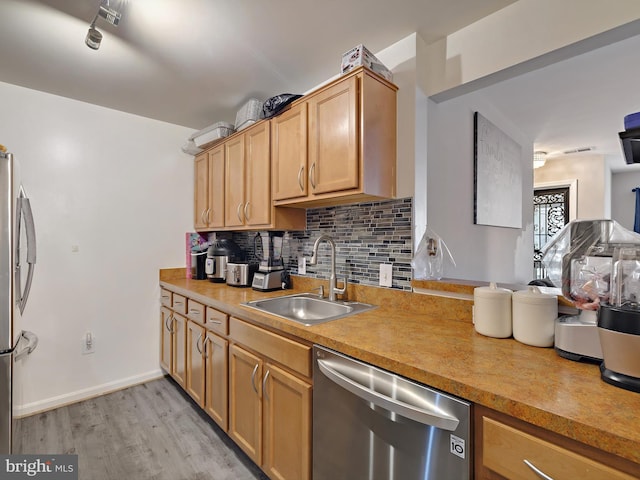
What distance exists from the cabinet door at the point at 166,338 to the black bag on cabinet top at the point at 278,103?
1809mm

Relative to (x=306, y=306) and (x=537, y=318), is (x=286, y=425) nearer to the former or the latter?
(x=306, y=306)

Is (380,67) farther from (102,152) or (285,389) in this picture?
(102,152)

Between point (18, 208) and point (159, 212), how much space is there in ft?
4.76

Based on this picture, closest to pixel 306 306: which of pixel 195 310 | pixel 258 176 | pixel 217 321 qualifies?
pixel 217 321

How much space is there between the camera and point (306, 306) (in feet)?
6.58

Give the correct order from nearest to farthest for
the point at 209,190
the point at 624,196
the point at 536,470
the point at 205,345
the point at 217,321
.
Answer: the point at 536,470 < the point at 217,321 < the point at 205,345 < the point at 209,190 < the point at 624,196

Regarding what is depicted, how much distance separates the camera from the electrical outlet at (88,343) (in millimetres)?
2432

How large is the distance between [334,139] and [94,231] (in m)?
2.14

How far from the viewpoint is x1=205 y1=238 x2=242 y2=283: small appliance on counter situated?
104 inches

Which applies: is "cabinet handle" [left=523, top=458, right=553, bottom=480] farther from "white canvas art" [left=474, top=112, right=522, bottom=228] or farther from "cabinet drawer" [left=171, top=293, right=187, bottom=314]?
"cabinet drawer" [left=171, top=293, right=187, bottom=314]

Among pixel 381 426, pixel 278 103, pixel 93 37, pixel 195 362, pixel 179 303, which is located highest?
pixel 93 37

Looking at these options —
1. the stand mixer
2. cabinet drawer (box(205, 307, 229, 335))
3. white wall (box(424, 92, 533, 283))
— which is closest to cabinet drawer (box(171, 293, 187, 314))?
cabinet drawer (box(205, 307, 229, 335))

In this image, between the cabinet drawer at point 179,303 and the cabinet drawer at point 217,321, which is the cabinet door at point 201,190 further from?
the cabinet drawer at point 217,321

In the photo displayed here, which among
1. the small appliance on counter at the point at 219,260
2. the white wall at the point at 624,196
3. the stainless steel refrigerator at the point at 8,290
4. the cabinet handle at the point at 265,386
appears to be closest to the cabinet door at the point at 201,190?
the small appliance on counter at the point at 219,260
